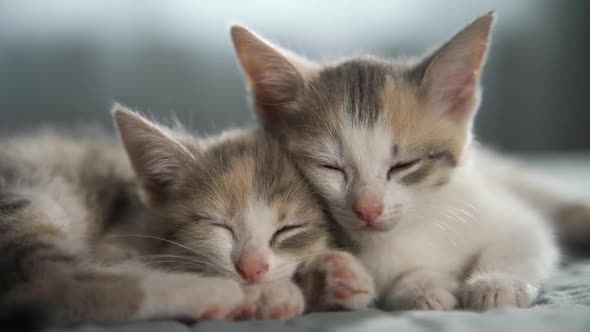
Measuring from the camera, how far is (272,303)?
0.93 metres

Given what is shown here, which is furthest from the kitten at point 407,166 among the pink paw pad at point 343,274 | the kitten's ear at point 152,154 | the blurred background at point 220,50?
the blurred background at point 220,50

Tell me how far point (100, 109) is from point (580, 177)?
2.52 meters

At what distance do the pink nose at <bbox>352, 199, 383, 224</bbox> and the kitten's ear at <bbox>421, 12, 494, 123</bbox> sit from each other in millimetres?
314

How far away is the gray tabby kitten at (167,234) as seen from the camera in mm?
892

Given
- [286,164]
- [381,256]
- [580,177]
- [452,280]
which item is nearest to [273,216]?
[286,164]

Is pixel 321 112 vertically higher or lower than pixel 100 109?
higher

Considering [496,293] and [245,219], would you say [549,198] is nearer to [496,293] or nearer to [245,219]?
[496,293]

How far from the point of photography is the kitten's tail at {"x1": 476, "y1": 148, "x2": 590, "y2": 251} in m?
1.65

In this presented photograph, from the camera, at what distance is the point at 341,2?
3.47m

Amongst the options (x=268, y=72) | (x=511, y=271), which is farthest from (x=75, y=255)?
(x=511, y=271)

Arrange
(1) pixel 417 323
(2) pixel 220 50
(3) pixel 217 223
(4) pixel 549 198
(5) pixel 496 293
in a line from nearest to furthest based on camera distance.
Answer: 1. (1) pixel 417 323
2. (5) pixel 496 293
3. (3) pixel 217 223
4. (4) pixel 549 198
5. (2) pixel 220 50

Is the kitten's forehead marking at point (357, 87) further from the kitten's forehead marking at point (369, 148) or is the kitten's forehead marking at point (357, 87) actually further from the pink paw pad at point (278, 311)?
the pink paw pad at point (278, 311)

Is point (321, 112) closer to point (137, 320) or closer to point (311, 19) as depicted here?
point (137, 320)

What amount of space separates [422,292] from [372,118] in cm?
36
